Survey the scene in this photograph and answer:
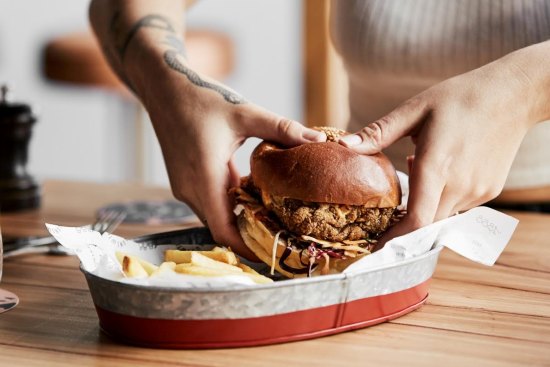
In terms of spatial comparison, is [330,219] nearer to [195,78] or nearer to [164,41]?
[195,78]

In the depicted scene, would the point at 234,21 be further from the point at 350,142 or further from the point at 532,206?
the point at 350,142

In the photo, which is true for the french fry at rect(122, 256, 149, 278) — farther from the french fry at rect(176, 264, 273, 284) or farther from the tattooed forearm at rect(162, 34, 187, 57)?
the tattooed forearm at rect(162, 34, 187, 57)

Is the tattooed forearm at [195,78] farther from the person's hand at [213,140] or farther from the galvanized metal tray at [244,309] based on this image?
the galvanized metal tray at [244,309]

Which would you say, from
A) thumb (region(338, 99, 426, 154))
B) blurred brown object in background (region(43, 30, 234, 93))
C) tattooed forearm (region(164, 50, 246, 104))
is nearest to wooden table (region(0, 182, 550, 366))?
thumb (region(338, 99, 426, 154))

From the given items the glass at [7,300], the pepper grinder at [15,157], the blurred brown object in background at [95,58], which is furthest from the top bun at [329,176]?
the blurred brown object in background at [95,58]

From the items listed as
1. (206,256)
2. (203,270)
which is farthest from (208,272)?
(206,256)

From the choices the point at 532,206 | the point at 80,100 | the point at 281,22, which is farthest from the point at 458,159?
the point at 80,100
